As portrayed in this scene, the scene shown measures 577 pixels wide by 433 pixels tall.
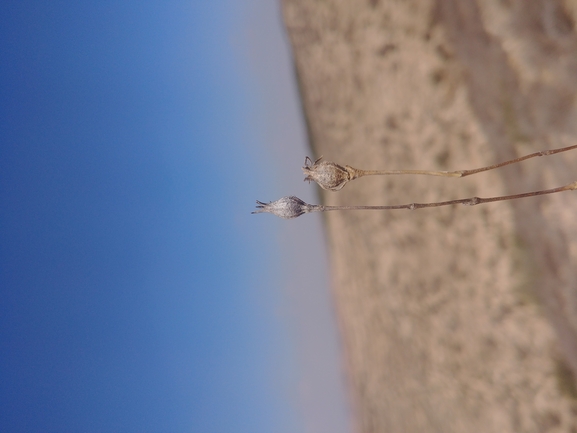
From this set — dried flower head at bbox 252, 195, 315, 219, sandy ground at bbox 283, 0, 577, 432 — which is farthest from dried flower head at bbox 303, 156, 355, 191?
sandy ground at bbox 283, 0, 577, 432

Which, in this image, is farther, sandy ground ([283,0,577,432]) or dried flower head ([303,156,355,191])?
sandy ground ([283,0,577,432])

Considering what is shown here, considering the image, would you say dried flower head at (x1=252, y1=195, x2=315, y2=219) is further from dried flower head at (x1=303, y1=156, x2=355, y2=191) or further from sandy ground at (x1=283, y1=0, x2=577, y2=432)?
sandy ground at (x1=283, y1=0, x2=577, y2=432)

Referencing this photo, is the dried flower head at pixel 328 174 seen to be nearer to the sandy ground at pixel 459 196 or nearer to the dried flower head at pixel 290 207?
the dried flower head at pixel 290 207

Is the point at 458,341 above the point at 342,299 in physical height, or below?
below

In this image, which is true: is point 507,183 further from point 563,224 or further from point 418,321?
point 418,321

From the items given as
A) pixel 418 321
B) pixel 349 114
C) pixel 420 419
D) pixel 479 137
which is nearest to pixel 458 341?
pixel 418 321
